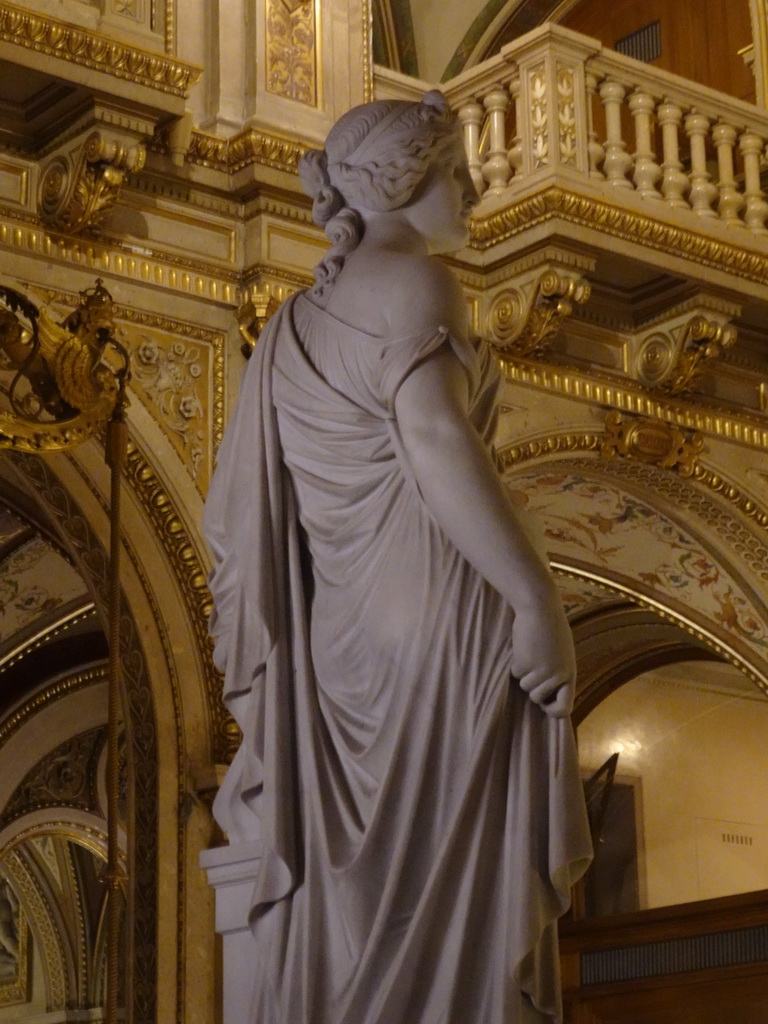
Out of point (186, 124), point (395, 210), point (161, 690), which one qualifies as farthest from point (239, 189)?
point (395, 210)

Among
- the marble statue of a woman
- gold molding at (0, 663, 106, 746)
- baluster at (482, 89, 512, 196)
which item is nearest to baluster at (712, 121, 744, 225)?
baluster at (482, 89, 512, 196)

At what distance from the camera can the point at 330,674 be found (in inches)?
123

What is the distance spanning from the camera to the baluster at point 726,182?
9305mm

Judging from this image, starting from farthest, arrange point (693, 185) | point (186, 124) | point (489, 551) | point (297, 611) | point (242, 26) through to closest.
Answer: point (693, 185)
point (242, 26)
point (186, 124)
point (297, 611)
point (489, 551)

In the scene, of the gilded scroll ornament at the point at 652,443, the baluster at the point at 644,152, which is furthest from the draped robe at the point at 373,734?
the gilded scroll ornament at the point at 652,443

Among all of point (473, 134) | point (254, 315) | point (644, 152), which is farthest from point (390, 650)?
point (644, 152)

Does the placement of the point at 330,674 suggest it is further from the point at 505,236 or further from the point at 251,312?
the point at 505,236

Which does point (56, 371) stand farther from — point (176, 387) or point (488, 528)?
point (488, 528)

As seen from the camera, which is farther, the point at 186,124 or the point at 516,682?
the point at 186,124

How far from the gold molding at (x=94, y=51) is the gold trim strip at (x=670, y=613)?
3.68 metres

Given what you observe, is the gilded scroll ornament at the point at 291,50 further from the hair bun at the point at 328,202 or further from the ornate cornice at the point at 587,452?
the hair bun at the point at 328,202

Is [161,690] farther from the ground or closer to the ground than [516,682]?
farther from the ground

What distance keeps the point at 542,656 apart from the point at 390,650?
0.79 feet

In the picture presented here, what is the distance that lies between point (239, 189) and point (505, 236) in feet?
4.06
